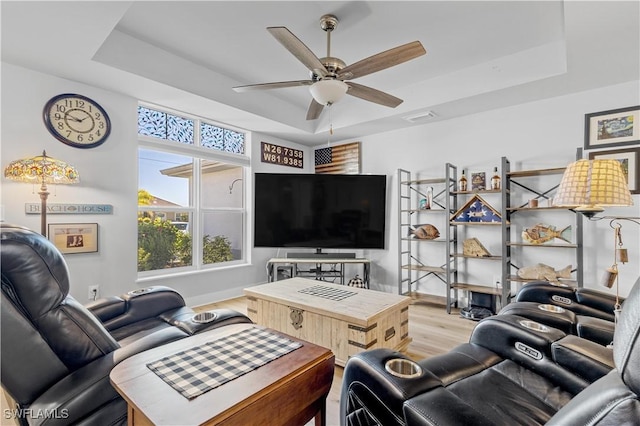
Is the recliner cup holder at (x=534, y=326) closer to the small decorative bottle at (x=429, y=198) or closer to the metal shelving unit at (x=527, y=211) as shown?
the metal shelving unit at (x=527, y=211)

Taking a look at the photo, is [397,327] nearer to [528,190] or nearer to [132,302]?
[132,302]

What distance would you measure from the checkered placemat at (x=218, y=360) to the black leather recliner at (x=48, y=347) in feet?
0.64

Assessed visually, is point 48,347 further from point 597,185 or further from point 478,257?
point 478,257

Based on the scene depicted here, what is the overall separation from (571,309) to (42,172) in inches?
155

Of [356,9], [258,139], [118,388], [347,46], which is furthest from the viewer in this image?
[258,139]

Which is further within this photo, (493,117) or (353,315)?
(493,117)

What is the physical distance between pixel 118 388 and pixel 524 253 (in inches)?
151

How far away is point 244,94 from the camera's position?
11.9 ft

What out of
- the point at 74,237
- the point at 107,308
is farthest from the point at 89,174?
the point at 107,308

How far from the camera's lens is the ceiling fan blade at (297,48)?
172 centimetres

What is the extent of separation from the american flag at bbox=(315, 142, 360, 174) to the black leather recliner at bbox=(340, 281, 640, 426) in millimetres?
3578

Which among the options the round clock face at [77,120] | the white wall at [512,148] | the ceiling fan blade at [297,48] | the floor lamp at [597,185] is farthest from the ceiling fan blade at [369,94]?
the round clock face at [77,120]

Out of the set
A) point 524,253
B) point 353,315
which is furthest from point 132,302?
point 524,253

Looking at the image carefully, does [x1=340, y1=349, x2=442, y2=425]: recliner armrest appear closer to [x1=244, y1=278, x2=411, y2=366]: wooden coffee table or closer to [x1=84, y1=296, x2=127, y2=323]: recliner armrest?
[x1=244, y1=278, x2=411, y2=366]: wooden coffee table
